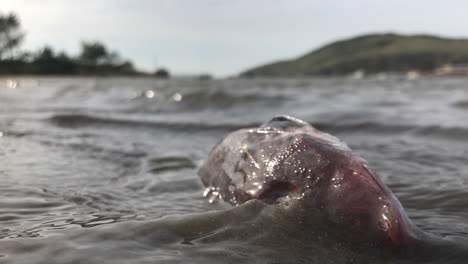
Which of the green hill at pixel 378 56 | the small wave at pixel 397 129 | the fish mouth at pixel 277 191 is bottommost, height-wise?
the small wave at pixel 397 129

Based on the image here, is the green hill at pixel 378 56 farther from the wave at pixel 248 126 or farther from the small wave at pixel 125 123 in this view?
the small wave at pixel 125 123

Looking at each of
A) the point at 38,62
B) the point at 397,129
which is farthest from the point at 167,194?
the point at 38,62

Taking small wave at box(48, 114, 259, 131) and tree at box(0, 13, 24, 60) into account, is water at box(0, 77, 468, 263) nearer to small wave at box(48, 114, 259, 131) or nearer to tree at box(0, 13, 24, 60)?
small wave at box(48, 114, 259, 131)

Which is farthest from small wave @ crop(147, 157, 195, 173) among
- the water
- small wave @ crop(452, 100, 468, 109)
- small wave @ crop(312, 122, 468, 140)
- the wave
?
small wave @ crop(452, 100, 468, 109)

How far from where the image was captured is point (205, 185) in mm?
2773

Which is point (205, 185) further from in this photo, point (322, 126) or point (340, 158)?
point (322, 126)

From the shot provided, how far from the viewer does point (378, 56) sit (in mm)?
105938

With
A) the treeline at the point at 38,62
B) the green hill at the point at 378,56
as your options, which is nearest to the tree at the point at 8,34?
the treeline at the point at 38,62

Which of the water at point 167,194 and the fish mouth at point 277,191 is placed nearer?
the water at point 167,194

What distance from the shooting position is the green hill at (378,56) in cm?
9056

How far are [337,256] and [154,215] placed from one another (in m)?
0.90

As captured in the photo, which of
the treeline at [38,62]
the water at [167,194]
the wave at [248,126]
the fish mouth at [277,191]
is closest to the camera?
the water at [167,194]

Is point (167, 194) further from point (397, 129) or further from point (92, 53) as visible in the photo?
point (92, 53)

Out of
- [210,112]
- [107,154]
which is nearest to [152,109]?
[210,112]
